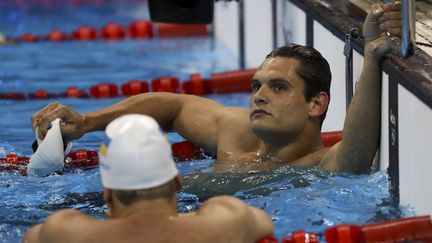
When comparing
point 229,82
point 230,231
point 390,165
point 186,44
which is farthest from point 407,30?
point 186,44

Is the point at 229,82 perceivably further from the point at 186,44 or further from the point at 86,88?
the point at 186,44

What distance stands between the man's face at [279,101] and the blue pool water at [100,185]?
174mm

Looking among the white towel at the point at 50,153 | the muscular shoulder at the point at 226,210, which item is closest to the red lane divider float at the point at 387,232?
the muscular shoulder at the point at 226,210

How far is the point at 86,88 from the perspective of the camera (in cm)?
667

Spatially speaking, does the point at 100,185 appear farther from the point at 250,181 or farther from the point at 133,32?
the point at 133,32

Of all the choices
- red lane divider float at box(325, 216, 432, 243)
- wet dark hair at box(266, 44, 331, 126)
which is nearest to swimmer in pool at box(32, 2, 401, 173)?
wet dark hair at box(266, 44, 331, 126)

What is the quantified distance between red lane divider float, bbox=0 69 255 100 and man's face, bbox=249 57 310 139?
2505 millimetres

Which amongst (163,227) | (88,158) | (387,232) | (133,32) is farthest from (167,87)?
(163,227)

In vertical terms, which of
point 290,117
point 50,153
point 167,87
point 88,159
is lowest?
point 167,87

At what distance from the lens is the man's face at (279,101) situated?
3.60m

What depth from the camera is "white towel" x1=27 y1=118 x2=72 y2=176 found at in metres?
3.72

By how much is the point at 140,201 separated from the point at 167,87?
12.5 feet

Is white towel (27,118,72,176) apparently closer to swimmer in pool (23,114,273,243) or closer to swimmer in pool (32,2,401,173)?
swimmer in pool (32,2,401,173)

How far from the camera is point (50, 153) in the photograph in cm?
373
